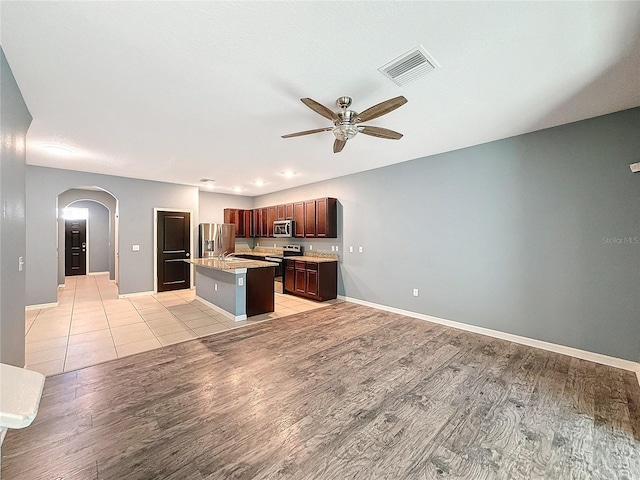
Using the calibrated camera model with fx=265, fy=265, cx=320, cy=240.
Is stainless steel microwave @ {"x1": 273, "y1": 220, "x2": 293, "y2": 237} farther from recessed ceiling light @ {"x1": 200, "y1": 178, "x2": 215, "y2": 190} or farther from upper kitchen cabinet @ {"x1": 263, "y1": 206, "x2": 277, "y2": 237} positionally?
recessed ceiling light @ {"x1": 200, "y1": 178, "x2": 215, "y2": 190}

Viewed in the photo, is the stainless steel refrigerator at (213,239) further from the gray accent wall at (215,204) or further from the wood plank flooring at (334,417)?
the wood plank flooring at (334,417)

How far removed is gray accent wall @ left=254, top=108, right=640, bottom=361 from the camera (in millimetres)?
2869

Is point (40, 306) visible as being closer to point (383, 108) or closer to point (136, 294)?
point (136, 294)

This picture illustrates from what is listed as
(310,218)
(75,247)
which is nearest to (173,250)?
(310,218)

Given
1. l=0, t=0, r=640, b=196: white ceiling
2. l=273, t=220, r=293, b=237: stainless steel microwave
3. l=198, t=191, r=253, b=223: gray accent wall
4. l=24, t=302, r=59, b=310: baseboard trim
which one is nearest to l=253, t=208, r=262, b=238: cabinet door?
l=198, t=191, r=253, b=223: gray accent wall

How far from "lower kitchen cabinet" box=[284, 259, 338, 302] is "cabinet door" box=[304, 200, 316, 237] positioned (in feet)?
2.43

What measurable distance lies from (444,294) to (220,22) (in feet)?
14.1

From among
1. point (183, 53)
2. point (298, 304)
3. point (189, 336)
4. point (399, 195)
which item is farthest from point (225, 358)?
point (399, 195)

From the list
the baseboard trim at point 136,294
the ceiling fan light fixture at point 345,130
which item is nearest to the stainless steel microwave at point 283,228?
the baseboard trim at point 136,294

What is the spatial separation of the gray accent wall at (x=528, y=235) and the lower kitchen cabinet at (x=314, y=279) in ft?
3.62

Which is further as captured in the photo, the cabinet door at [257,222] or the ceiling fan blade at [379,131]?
the cabinet door at [257,222]

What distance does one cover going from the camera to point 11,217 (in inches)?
86.4

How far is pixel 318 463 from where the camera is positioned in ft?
5.45

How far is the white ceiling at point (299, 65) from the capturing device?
1.66 m
